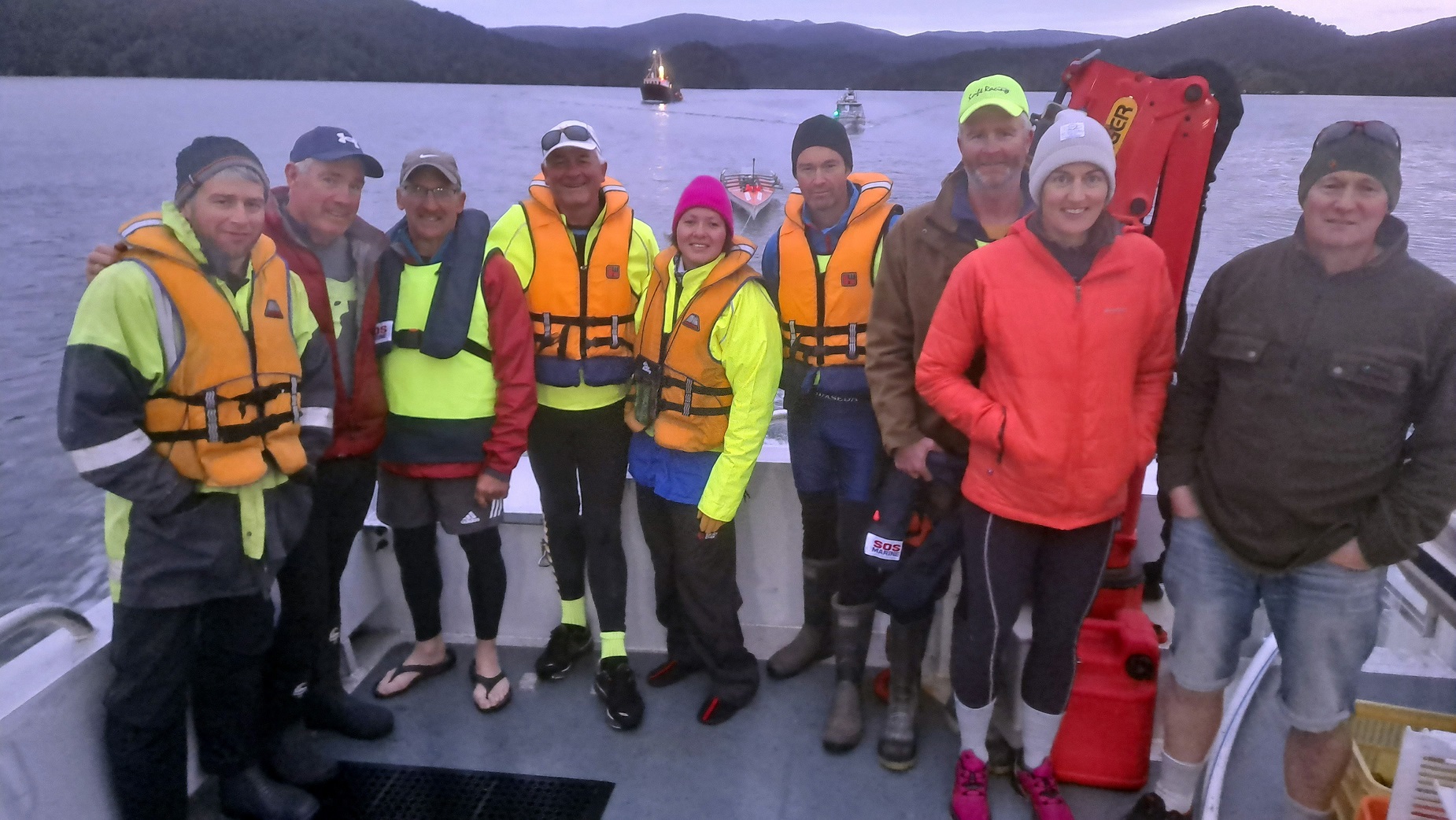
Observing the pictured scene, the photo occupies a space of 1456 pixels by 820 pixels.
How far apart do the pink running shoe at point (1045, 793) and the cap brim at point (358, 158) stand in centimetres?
181

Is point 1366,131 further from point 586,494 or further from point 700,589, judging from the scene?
point 586,494

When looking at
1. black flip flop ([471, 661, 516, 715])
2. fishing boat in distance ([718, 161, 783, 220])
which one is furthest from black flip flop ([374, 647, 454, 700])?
fishing boat in distance ([718, 161, 783, 220])

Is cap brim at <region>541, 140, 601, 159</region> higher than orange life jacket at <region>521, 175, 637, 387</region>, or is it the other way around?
cap brim at <region>541, 140, 601, 159</region>

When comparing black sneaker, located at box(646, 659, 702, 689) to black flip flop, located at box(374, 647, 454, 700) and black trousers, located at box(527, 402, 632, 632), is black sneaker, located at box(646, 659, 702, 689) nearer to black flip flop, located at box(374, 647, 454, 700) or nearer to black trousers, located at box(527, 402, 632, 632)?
black trousers, located at box(527, 402, 632, 632)

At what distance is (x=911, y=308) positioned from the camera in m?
1.73

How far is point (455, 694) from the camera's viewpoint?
2.29 metres

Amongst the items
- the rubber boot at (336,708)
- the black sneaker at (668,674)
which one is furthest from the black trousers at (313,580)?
the black sneaker at (668,674)

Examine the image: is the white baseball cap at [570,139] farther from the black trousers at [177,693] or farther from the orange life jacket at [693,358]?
the black trousers at [177,693]

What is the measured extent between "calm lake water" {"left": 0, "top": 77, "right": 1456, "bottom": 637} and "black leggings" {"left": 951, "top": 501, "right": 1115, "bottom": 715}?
991 centimetres

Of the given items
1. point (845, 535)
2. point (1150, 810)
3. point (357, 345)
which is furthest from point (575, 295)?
point (1150, 810)

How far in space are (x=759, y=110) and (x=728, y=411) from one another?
63651 mm

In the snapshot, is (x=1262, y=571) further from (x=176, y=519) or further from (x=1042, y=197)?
(x=176, y=519)

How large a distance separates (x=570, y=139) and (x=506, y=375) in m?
0.55

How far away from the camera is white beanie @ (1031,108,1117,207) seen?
1441mm
